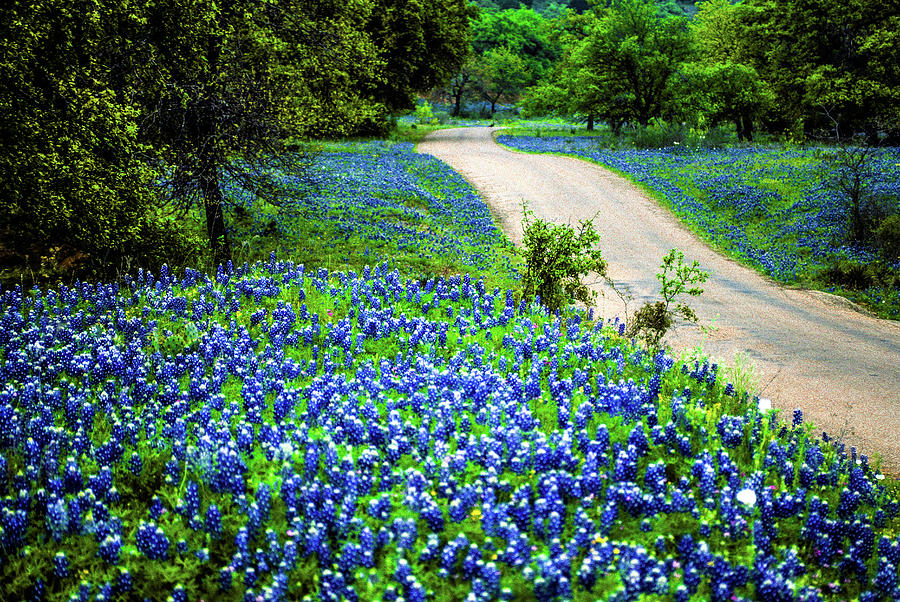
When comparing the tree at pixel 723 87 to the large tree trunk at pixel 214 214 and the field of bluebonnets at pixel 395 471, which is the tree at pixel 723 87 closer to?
the large tree trunk at pixel 214 214

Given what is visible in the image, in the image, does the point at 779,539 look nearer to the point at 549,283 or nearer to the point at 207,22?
the point at 549,283

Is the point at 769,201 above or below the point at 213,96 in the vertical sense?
below

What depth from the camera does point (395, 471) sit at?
4574 mm

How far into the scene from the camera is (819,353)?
33.6 feet

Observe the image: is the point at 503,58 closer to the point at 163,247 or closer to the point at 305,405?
the point at 163,247

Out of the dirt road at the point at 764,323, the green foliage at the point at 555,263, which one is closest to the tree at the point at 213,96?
the green foliage at the point at 555,263

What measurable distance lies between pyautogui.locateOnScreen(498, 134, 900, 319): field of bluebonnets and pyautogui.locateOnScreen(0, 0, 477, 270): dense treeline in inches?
489

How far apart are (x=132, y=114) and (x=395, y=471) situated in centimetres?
758

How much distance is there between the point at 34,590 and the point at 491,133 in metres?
47.9

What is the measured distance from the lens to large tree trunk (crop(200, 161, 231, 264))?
435 inches

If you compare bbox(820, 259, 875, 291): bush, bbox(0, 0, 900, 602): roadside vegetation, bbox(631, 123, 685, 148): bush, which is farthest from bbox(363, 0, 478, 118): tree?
bbox(820, 259, 875, 291): bush

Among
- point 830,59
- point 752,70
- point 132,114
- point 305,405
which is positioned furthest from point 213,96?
point 830,59

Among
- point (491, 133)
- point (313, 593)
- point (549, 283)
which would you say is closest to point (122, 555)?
point (313, 593)

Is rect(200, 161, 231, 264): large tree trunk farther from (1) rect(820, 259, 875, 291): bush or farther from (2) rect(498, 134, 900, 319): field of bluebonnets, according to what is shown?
(1) rect(820, 259, 875, 291): bush
